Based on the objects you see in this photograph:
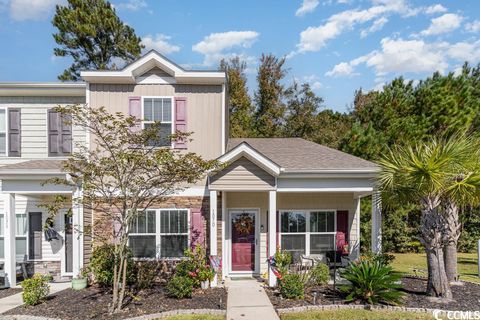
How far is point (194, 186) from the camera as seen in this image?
1141 centimetres

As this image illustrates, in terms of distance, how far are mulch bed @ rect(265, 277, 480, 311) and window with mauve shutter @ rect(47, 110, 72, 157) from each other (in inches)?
338

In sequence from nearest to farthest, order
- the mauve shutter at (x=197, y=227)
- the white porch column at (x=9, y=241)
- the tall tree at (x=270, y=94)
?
the white porch column at (x=9, y=241)
the mauve shutter at (x=197, y=227)
the tall tree at (x=270, y=94)

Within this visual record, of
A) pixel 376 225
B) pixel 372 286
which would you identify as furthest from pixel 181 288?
pixel 376 225

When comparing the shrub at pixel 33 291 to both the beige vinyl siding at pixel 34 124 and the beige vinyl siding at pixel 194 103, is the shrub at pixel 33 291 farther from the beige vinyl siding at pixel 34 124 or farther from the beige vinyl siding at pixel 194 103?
the beige vinyl siding at pixel 194 103

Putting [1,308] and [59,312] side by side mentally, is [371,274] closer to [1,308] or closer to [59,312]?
[59,312]

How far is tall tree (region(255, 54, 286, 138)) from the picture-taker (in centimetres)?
2986

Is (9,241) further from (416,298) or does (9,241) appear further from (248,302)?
(416,298)

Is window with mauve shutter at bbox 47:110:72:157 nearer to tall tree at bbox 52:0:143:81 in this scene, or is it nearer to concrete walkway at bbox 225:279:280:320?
concrete walkway at bbox 225:279:280:320

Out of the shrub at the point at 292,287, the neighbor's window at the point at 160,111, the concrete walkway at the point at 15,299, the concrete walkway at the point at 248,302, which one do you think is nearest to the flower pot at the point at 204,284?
the concrete walkway at the point at 248,302

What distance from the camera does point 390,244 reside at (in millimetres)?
19188

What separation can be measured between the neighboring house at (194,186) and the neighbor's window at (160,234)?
33 millimetres

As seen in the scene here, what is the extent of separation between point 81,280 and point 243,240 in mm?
5318

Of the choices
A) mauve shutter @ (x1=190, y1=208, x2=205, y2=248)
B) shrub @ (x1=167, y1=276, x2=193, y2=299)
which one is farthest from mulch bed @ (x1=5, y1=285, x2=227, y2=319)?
mauve shutter @ (x1=190, y1=208, x2=205, y2=248)

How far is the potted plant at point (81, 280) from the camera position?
10.1m
